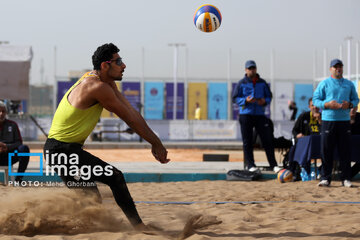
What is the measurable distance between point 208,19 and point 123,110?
4.71m

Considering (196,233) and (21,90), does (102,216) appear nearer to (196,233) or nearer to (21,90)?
(196,233)

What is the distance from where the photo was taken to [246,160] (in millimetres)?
9492

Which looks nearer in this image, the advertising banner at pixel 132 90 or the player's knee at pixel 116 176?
the player's knee at pixel 116 176

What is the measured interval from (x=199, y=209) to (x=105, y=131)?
56.7ft

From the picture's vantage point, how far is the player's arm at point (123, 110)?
4186 mm

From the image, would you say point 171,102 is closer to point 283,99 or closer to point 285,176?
point 283,99

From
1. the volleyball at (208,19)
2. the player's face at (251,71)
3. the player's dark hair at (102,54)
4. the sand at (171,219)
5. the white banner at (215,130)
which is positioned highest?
the volleyball at (208,19)

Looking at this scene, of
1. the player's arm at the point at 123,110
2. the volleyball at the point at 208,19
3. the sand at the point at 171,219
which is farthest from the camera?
the volleyball at the point at 208,19

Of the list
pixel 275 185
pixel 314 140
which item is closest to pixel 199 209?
pixel 275 185

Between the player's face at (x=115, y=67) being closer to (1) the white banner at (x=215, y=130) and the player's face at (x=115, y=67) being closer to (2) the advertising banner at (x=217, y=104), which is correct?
(1) the white banner at (x=215, y=130)

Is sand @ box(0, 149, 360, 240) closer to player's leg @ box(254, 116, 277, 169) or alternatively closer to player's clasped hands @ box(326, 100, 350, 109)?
player's clasped hands @ box(326, 100, 350, 109)

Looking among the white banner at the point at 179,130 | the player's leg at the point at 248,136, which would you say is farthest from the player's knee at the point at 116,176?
the white banner at the point at 179,130

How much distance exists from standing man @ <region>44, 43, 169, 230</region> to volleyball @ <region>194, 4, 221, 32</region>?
4438 mm

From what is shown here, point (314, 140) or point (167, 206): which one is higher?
point (314, 140)
